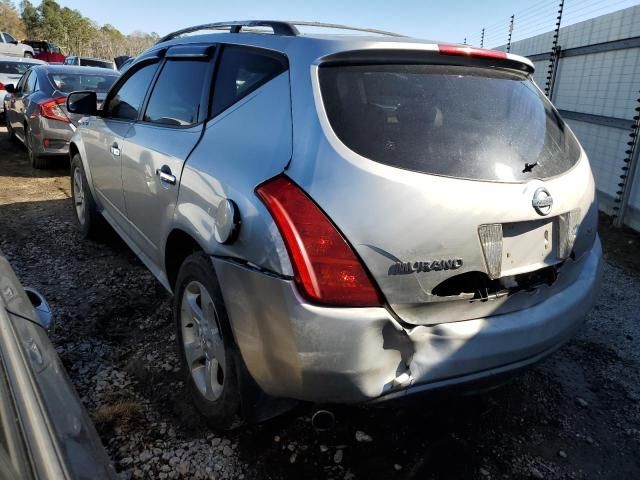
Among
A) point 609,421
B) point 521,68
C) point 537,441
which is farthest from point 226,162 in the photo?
point 609,421

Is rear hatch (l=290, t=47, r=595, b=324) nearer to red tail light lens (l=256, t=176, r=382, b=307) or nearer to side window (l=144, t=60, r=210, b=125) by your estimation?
red tail light lens (l=256, t=176, r=382, b=307)

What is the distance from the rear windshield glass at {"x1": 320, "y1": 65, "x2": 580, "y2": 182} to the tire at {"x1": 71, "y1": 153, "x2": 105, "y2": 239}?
3.24m

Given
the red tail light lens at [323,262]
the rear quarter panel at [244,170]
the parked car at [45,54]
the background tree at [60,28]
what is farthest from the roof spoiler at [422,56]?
the background tree at [60,28]

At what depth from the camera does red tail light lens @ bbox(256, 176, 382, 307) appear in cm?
163

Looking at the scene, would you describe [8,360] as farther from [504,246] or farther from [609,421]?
[609,421]

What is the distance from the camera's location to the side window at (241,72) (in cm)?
207

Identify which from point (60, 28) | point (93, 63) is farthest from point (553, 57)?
point (60, 28)

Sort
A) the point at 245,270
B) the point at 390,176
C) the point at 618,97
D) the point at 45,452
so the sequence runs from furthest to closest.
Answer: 1. the point at 618,97
2. the point at 245,270
3. the point at 390,176
4. the point at 45,452

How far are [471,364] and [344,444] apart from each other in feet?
2.60

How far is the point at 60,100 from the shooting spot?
7094mm

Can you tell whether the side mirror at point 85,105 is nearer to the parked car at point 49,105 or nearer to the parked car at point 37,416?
the parked car at point 49,105

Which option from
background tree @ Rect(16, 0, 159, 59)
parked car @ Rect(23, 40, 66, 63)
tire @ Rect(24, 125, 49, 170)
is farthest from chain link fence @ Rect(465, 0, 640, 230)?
background tree @ Rect(16, 0, 159, 59)

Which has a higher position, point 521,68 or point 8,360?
point 521,68

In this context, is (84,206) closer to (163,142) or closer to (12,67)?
(163,142)
